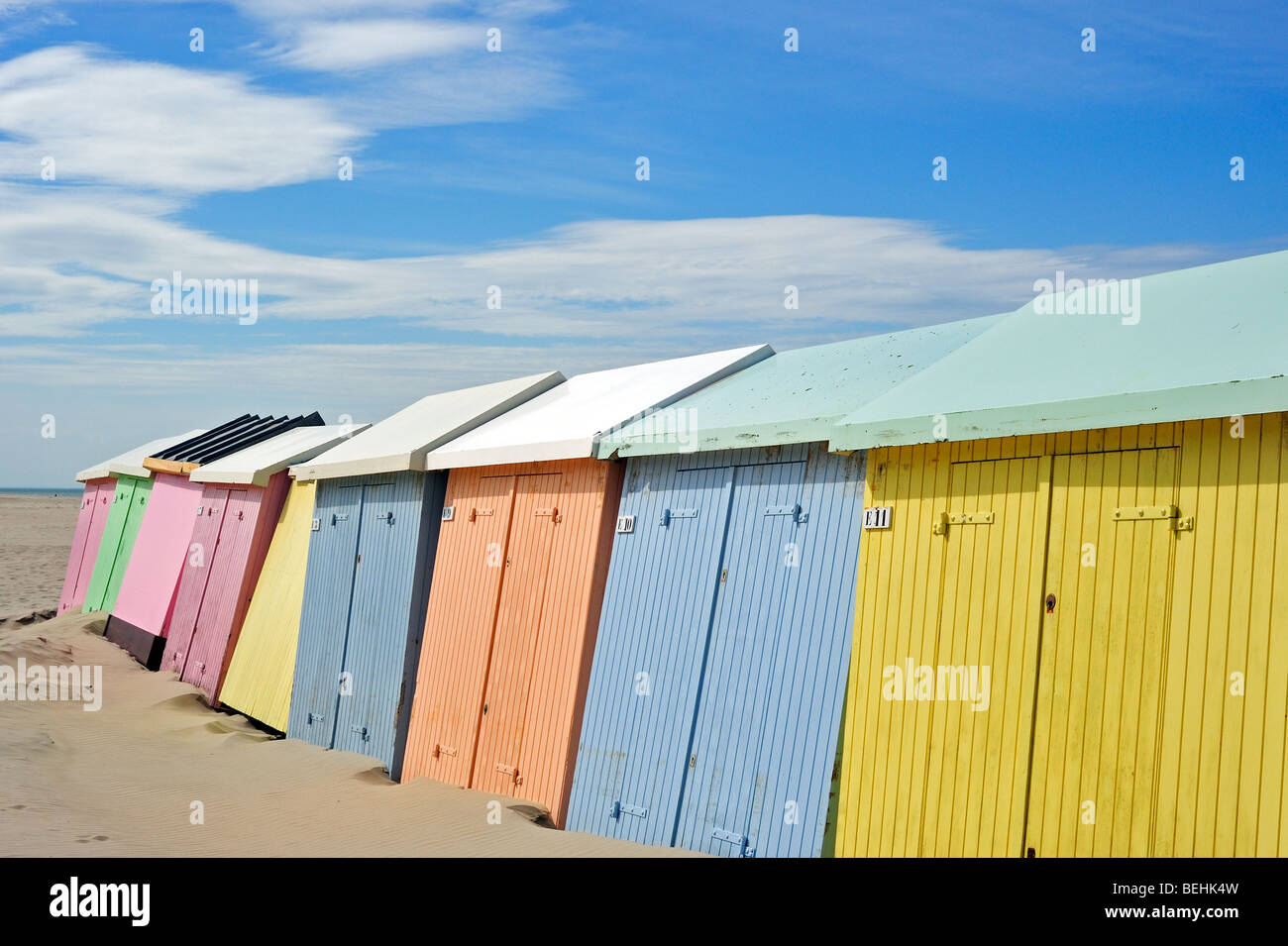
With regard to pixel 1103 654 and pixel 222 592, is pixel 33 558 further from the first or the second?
pixel 1103 654

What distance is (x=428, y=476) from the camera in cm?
1255

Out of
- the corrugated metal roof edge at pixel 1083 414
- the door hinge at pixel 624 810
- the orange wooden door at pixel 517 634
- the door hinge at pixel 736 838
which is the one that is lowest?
the door hinge at pixel 624 810

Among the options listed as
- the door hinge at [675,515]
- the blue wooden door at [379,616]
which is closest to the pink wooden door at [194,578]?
the blue wooden door at [379,616]

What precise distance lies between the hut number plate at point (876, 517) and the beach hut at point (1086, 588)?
0.04 meters

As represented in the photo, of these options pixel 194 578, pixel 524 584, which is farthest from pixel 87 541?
pixel 524 584

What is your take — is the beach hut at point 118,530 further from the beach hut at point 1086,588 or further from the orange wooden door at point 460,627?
the beach hut at point 1086,588

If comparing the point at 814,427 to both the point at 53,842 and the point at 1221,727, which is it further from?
the point at 53,842

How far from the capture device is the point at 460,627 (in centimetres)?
1152

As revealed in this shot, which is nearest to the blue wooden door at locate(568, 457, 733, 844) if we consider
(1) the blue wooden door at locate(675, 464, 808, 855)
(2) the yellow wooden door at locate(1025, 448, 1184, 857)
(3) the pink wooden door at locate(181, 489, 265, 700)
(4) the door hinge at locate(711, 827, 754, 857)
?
(1) the blue wooden door at locate(675, 464, 808, 855)

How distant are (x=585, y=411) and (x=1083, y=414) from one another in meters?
6.04

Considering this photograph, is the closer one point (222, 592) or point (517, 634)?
point (517, 634)

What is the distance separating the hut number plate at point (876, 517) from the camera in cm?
723
